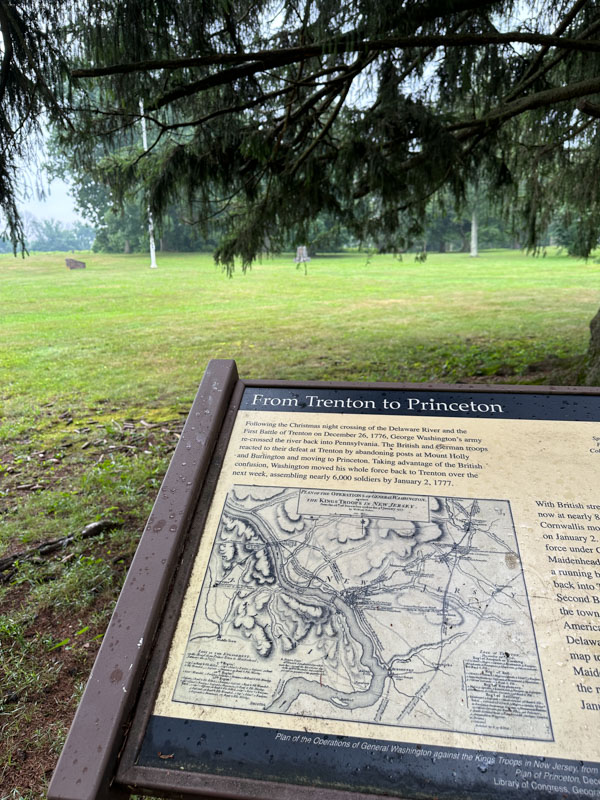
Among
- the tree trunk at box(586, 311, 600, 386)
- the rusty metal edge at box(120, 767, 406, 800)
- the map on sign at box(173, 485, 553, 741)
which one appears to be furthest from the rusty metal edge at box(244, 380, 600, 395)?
the tree trunk at box(586, 311, 600, 386)

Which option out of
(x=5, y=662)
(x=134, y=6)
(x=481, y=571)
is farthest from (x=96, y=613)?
(x=134, y=6)

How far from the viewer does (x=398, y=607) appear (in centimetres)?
149

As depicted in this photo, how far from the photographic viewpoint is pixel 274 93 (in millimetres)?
3555

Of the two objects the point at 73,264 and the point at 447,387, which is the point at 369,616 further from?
the point at 73,264

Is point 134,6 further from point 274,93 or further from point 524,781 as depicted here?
point 524,781

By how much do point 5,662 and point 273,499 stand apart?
152 cm

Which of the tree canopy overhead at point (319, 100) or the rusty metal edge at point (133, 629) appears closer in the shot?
the rusty metal edge at point (133, 629)

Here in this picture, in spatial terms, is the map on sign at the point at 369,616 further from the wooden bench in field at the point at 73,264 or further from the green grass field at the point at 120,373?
the wooden bench in field at the point at 73,264

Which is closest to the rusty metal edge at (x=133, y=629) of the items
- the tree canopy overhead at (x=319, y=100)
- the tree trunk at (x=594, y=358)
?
the tree canopy overhead at (x=319, y=100)

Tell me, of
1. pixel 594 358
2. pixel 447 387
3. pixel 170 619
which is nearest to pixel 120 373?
pixel 594 358

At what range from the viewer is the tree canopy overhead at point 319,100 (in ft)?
8.82

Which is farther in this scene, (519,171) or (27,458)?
(519,171)

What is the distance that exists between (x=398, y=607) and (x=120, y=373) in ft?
21.2

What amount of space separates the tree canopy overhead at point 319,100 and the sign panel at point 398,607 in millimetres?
1843
